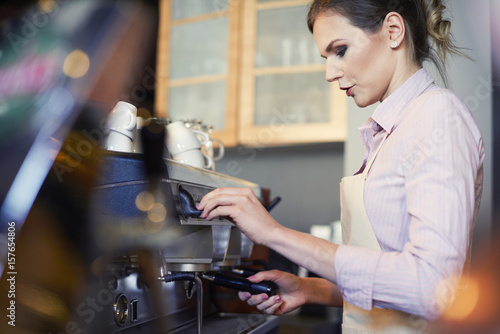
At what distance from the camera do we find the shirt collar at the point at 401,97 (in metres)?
0.78

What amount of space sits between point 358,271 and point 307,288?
31cm

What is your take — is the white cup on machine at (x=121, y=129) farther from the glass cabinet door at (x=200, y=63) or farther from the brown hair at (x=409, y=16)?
the glass cabinet door at (x=200, y=63)

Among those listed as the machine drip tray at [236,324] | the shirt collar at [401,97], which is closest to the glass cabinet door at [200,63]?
the machine drip tray at [236,324]

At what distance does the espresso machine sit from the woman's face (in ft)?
1.00

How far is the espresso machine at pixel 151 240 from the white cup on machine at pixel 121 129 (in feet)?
0.24

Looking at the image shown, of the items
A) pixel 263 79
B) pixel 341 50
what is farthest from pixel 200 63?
pixel 341 50

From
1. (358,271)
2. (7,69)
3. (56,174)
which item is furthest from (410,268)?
(7,69)

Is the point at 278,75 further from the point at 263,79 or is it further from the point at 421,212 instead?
the point at 421,212


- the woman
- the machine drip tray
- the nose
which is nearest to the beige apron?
the woman

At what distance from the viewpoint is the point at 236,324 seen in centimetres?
110

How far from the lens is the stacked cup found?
1036 millimetres

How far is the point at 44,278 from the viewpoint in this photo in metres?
0.64

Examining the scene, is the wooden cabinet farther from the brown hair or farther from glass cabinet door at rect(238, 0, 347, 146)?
the brown hair

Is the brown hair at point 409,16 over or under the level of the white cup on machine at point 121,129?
over
